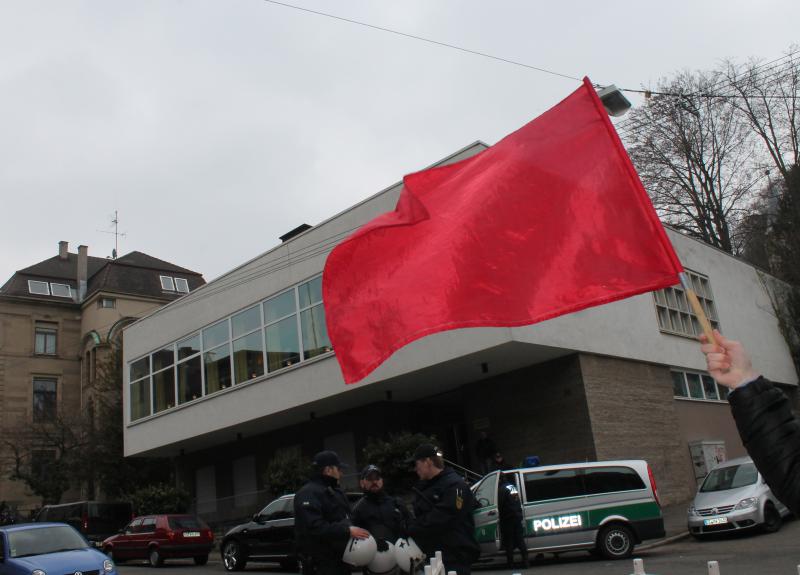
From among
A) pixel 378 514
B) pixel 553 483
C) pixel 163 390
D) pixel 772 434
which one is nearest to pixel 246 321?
pixel 163 390

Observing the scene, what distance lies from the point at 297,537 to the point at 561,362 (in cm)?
1586

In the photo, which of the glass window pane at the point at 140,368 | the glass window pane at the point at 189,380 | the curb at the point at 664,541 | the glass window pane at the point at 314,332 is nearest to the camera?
the curb at the point at 664,541

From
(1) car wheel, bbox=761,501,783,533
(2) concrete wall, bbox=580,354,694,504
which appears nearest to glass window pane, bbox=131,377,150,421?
(2) concrete wall, bbox=580,354,694,504

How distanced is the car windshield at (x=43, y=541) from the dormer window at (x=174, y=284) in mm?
44551

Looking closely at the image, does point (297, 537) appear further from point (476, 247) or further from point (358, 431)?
point (358, 431)

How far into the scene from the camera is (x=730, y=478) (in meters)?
16.5

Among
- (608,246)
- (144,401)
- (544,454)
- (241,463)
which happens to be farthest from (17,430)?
(608,246)

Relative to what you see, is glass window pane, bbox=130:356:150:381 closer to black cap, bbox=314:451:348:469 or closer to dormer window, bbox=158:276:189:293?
dormer window, bbox=158:276:189:293

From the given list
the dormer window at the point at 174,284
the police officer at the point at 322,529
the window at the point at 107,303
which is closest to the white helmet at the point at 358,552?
the police officer at the point at 322,529

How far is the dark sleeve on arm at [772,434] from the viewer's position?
2336mm

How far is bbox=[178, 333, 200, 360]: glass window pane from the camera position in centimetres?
2936

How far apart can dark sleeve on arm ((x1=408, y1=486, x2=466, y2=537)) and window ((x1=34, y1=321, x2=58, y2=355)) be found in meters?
54.4

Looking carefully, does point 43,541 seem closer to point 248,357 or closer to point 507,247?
point 507,247

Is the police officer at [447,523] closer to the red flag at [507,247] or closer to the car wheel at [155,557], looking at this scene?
the red flag at [507,247]
